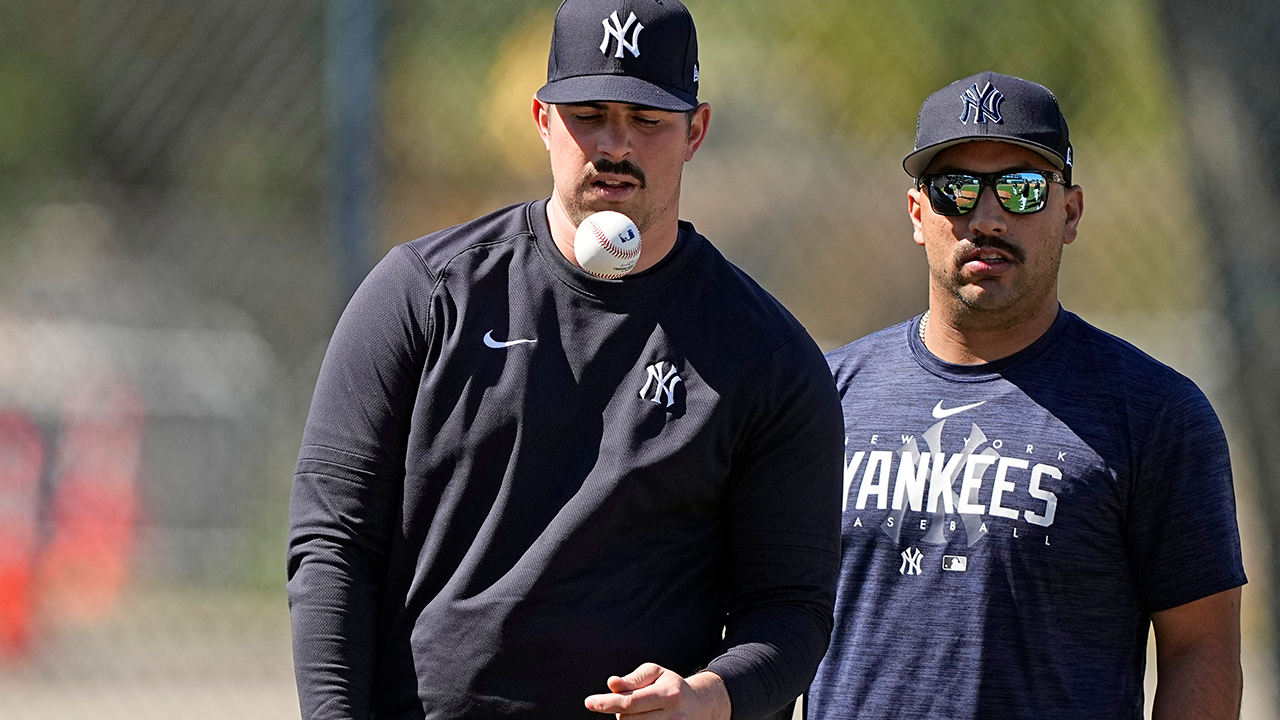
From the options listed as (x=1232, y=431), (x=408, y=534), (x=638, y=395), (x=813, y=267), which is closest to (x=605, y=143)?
(x=638, y=395)

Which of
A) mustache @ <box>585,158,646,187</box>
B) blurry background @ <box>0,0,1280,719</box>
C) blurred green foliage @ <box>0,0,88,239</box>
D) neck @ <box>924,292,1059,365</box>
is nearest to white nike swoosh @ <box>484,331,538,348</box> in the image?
mustache @ <box>585,158,646,187</box>

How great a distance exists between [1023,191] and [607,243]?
3.90ft

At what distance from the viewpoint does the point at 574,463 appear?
244cm

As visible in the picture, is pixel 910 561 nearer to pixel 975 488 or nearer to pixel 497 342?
pixel 975 488

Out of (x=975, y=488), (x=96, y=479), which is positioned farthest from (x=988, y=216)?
(x=96, y=479)

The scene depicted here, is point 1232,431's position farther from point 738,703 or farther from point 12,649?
point 12,649

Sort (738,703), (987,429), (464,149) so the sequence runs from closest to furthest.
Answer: (738,703)
(987,429)
(464,149)

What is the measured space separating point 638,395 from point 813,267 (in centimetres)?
437

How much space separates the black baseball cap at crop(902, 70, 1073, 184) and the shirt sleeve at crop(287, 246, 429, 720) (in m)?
1.33

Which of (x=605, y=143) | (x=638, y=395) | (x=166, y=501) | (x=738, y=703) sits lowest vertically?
(x=738, y=703)

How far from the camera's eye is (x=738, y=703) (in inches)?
92.7

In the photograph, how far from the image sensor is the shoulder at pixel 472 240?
2.54 m

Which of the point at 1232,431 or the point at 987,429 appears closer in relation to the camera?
the point at 987,429

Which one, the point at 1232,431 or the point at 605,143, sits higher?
the point at 1232,431
